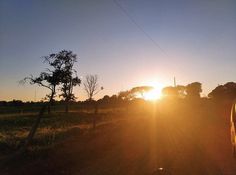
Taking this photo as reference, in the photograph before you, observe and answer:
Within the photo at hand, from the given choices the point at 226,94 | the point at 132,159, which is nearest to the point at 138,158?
the point at 132,159

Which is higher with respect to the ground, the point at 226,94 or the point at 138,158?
the point at 226,94

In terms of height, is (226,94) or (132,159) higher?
(226,94)

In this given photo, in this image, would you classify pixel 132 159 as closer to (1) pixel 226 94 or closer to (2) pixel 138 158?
(2) pixel 138 158

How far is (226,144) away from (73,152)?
783 cm

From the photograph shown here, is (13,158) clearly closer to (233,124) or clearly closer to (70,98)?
(233,124)

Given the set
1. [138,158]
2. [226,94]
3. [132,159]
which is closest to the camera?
[132,159]

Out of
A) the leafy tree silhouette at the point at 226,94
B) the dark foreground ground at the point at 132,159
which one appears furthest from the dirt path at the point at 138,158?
the leafy tree silhouette at the point at 226,94

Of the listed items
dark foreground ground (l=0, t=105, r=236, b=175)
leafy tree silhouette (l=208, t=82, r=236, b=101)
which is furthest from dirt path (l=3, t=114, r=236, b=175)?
leafy tree silhouette (l=208, t=82, r=236, b=101)

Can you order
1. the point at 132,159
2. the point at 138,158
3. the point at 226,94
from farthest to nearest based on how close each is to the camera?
the point at 226,94
the point at 138,158
the point at 132,159

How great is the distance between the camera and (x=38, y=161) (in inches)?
525

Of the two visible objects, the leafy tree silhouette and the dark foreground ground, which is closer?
the dark foreground ground

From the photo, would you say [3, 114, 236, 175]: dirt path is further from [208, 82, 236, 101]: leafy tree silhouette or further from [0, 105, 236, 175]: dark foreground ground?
[208, 82, 236, 101]: leafy tree silhouette

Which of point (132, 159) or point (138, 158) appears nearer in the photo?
point (132, 159)

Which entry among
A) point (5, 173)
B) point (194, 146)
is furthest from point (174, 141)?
point (5, 173)
